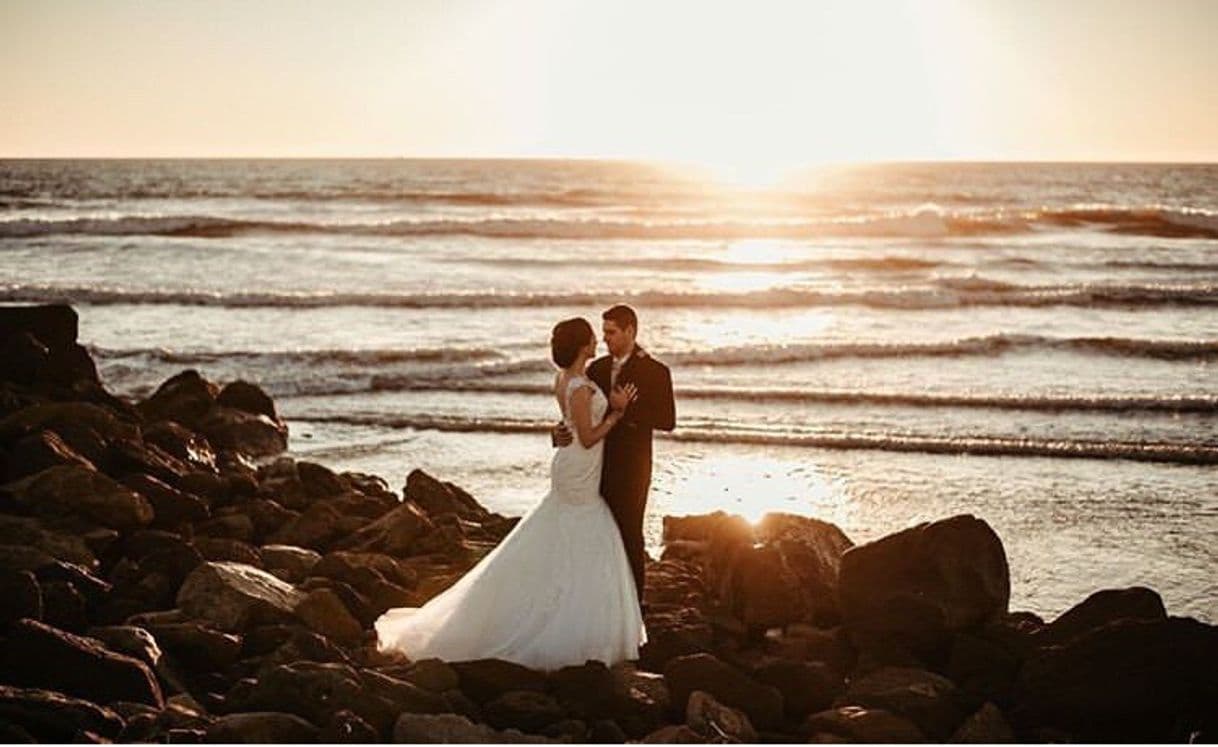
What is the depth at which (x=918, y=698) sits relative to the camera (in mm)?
7191

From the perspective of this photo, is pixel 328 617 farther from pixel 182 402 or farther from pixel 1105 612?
pixel 182 402

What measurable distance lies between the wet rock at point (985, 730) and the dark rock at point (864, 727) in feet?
0.64

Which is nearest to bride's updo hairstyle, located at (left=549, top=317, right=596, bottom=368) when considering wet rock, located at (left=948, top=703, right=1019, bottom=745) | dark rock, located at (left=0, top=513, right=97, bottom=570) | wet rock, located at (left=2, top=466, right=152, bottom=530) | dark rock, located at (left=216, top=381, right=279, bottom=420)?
wet rock, located at (left=948, top=703, right=1019, bottom=745)

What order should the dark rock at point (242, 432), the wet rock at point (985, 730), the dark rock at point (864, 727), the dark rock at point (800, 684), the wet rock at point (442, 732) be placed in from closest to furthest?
the wet rock at point (442, 732), the dark rock at point (864, 727), the wet rock at point (985, 730), the dark rock at point (800, 684), the dark rock at point (242, 432)

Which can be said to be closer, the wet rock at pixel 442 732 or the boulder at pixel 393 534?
the wet rock at pixel 442 732

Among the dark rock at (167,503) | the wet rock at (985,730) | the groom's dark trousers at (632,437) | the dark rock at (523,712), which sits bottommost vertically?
the wet rock at (985,730)

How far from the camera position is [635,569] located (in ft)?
26.7

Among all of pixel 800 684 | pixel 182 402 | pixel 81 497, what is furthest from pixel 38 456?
pixel 800 684

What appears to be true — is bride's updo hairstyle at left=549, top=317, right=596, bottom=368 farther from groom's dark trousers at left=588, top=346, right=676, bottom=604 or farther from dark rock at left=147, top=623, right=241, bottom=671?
dark rock at left=147, top=623, right=241, bottom=671

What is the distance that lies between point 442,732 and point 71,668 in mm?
1790

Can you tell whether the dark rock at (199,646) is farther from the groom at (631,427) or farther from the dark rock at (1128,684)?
the dark rock at (1128,684)

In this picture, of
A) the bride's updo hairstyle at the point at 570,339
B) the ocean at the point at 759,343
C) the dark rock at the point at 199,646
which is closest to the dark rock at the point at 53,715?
the dark rock at the point at 199,646

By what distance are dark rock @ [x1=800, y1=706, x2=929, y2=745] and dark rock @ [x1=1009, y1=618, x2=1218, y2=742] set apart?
689 millimetres

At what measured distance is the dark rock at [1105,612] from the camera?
825 cm
